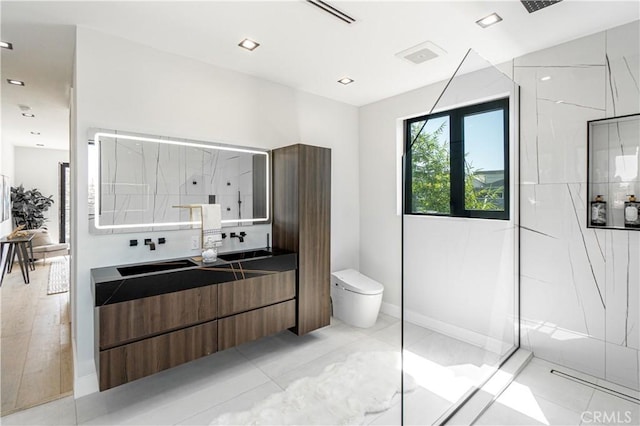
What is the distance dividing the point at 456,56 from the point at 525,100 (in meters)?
0.69

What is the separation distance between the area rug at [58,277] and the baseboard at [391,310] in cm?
466

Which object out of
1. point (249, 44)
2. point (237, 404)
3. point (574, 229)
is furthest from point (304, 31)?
point (237, 404)

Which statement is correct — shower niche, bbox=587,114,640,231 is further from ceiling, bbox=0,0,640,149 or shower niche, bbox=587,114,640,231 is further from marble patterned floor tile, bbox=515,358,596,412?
marble patterned floor tile, bbox=515,358,596,412

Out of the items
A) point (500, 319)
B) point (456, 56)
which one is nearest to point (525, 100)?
point (456, 56)

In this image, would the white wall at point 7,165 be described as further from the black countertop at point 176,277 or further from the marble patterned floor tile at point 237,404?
the marble patterned floor tile at point 237,404

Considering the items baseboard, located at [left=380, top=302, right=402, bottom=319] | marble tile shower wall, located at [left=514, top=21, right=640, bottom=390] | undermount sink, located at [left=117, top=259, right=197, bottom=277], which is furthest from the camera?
baseboard, located at [left=380, top=302, right=402, bottom=319]

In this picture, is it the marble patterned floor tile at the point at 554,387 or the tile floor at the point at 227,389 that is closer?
the tile floor at the point at 227,389

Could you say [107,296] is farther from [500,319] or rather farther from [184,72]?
[500,319]

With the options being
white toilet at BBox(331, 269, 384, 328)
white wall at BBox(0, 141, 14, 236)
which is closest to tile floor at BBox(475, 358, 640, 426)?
white toilet at BBox(331, 269, 384, 328)

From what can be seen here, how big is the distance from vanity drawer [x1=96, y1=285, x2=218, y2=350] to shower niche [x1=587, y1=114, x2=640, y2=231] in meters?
2.90

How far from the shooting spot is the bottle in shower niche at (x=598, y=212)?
228cm

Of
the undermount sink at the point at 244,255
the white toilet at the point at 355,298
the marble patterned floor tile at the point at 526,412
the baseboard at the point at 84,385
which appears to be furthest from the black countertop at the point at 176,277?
the marble patterned floor tile at the point at 526,412

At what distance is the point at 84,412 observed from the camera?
204 cm

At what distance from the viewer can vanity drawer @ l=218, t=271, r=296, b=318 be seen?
2.44 metres
